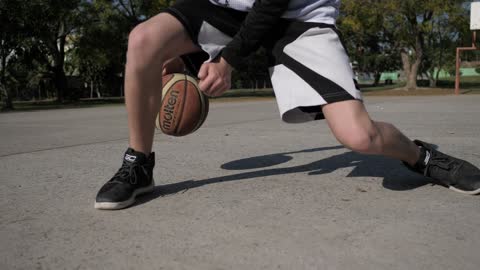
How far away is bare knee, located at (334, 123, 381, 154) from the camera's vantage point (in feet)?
9.01

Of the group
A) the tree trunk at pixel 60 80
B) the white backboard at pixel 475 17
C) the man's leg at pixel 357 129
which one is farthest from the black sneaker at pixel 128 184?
the tree trunk at pixel 60 80

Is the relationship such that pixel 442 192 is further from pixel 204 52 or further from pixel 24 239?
pixel 24 239

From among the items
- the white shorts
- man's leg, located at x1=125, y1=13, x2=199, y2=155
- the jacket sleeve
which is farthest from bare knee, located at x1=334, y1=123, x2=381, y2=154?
man's leg, located at x1=125, y1=13, x2=199, y2=155

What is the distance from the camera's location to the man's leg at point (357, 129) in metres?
2.75

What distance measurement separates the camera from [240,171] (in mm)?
3920

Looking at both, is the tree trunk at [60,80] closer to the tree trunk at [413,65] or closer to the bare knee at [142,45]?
the tree trunk at [413,65]

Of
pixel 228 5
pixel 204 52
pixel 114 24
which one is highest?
pixel 114 24

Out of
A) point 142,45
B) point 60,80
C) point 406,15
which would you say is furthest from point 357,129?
point 60,80

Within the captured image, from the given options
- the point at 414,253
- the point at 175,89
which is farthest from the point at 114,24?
the point at 414,253

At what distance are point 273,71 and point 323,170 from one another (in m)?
1.15

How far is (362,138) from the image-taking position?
Result: 2750 millimetres

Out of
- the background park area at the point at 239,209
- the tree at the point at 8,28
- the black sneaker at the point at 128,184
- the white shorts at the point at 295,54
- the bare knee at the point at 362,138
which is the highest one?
the tree at the point at 8,28

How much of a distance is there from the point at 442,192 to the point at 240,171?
1.51 m

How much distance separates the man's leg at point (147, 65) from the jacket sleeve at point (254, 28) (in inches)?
14.1
